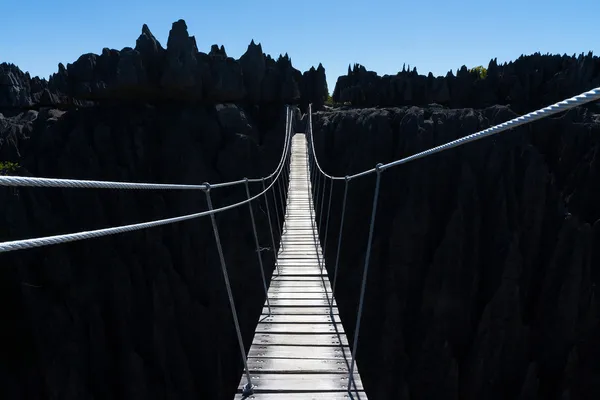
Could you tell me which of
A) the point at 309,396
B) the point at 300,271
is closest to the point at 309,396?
the point at 309,396

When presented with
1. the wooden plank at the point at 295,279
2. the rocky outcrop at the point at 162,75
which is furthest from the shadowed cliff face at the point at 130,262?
the wooden plank at the point at 295,279

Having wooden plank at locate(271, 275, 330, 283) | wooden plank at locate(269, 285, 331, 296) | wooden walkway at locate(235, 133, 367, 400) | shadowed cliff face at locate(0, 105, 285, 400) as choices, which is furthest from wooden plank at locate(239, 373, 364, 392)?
shadowed cliff face at locate(0, 105, 285, 400)

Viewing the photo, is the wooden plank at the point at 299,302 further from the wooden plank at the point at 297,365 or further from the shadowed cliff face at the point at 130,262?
Answer: the shadowed cliff face at the point at 130,262

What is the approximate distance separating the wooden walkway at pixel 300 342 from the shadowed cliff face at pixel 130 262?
8.91 metres

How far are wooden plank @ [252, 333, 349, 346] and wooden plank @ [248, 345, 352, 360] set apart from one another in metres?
0.05

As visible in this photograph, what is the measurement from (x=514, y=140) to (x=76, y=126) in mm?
16822

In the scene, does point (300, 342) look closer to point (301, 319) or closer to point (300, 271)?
point (301, 319)

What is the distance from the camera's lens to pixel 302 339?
299cm

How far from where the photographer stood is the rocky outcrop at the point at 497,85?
2186cm

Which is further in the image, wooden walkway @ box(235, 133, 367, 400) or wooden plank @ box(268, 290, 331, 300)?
wooden plank @ box(268, 290, 331, 300)

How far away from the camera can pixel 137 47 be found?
17953mm

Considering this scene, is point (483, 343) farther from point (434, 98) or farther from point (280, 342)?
point (434, 98)

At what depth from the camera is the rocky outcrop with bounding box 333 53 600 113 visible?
861 inches

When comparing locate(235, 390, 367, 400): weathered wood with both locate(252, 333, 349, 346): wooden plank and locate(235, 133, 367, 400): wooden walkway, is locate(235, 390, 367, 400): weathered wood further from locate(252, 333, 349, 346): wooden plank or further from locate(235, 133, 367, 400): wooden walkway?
locate(252, 333, 349, 346): wooden plank
